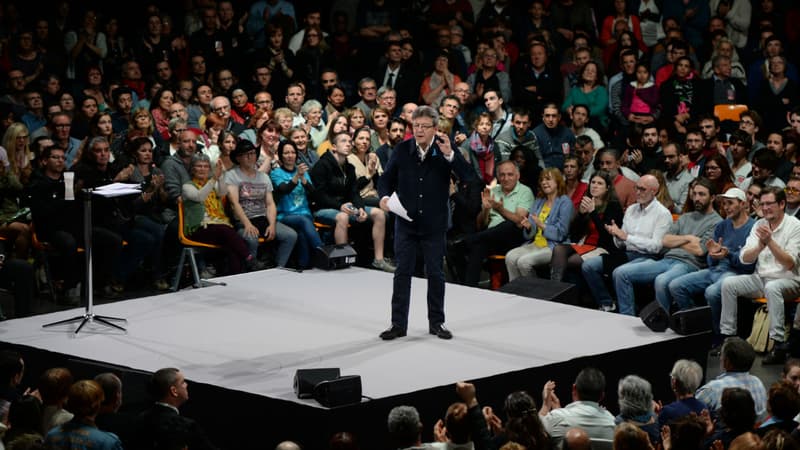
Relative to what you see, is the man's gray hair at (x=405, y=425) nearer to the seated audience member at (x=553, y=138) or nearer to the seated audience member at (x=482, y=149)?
the seated audience member at (x=482, y=149)

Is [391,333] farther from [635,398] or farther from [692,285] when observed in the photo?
[692,285]

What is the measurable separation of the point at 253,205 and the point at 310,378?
12.7 feet

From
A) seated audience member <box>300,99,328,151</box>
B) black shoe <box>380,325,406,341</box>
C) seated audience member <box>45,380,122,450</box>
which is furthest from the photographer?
seated audience member <box>300,99,328,151</box>

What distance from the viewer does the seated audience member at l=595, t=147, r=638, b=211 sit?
10.2 meters

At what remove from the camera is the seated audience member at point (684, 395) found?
6.06 meters

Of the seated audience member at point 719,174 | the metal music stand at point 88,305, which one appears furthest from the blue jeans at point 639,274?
the metal music stand at point 88,305

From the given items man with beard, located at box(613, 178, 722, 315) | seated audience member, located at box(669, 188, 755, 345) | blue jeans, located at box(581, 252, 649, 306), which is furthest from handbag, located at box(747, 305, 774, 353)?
blue jeans, located at box(581, 252, 649, 306)

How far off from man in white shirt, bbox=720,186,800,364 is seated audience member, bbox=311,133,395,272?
2869 millimetres

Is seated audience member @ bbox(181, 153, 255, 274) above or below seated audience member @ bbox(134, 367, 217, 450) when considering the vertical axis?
above

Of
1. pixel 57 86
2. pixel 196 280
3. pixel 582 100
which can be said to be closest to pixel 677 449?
pixel 196 280

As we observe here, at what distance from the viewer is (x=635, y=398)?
5.93m

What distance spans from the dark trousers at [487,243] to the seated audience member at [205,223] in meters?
1.68

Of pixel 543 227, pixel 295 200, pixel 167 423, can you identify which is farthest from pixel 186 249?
pixel 167 423

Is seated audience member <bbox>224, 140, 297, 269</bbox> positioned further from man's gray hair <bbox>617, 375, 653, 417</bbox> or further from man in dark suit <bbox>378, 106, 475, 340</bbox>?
man's gray hair <bbox>617, 375, 653, 417</bbox>
